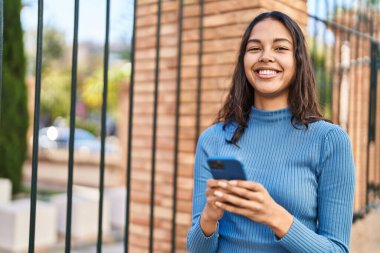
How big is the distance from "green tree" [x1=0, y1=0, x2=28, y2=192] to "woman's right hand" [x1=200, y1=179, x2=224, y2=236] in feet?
30.0

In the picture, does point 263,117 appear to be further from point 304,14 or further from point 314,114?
point 304,14

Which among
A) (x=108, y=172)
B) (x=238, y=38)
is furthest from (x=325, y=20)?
(x=108, y=172)

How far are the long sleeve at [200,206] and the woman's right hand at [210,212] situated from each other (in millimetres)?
31

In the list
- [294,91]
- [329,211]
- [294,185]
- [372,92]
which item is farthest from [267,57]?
[372,92]

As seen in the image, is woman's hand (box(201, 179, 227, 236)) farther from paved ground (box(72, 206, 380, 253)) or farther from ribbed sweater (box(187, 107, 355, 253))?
paved ground (box(72, 206, 380, 253))

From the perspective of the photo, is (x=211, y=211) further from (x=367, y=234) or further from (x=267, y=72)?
(x=367, y=234)

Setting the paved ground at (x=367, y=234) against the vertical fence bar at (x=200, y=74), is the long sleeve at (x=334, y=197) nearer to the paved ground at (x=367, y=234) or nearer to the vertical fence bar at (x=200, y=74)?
the vertical fence bar at (x=200, y=74)

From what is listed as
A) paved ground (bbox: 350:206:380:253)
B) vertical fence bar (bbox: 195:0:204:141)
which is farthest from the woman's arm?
paved ground (bbox: 350:206:380:253)

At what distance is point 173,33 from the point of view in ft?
11.2

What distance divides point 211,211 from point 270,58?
1.73 feet

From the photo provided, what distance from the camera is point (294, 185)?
4.55 ft

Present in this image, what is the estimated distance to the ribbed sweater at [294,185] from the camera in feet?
4.43

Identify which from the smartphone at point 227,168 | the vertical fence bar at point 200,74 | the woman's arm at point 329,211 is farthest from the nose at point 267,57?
the vertical fence bar at point 200,74

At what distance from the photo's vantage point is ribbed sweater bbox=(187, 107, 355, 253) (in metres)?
1.35
